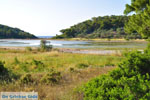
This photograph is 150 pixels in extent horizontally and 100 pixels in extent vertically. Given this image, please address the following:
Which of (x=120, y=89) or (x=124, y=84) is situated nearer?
(x=120, y=89)

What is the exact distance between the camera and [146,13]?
14.6 meters

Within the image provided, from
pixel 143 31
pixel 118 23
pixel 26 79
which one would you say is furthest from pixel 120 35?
pixel 26 79

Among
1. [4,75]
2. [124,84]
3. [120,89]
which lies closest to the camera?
[120,89]

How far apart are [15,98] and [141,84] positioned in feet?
8.25

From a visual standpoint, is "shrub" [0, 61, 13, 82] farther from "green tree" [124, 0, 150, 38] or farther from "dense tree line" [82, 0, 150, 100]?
"green tree" [124, 0, 150, 38]

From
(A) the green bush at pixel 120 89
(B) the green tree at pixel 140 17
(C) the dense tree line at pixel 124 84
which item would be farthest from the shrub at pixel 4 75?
(B) the green tree at pixel 140 17

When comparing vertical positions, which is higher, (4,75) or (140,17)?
(140,17)

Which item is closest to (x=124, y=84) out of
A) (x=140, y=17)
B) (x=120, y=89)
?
(x=120, y=89)

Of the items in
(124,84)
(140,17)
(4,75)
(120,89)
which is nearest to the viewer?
(120,89)

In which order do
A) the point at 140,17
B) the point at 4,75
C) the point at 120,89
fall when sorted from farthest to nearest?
the point at 140,17
the point at 4,75
the point at 120,89

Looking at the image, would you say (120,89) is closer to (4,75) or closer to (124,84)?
(124,84)

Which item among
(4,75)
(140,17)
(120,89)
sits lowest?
(4,75)

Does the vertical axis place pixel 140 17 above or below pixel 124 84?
above

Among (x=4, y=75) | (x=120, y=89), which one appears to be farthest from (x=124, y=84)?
(x=4, y=75)
